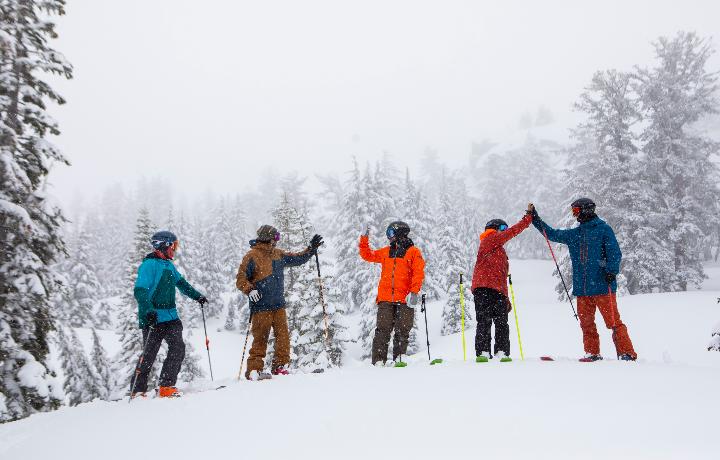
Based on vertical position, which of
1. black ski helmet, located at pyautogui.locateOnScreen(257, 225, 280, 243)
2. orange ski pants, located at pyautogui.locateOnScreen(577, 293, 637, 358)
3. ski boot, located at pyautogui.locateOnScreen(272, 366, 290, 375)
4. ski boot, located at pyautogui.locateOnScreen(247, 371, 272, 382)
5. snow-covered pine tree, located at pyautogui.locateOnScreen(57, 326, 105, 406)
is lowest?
snow-covered pine tree, located at pyautogui.locateOnScreen(57, 326, 105, 406)

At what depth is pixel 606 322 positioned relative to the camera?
24.5ft

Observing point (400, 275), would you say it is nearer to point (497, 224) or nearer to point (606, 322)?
point (497, 224)

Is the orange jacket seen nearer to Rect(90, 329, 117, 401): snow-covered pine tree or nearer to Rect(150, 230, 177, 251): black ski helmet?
Rect(150, 230, 177, 251): black ski helmet

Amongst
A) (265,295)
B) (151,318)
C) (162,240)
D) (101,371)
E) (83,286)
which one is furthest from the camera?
(83,286)

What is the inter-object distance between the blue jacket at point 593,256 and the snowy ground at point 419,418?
1.40 metres

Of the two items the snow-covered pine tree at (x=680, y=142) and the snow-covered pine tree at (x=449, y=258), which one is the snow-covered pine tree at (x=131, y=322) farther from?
the snow-covered pine tree at (x=680, y=142)

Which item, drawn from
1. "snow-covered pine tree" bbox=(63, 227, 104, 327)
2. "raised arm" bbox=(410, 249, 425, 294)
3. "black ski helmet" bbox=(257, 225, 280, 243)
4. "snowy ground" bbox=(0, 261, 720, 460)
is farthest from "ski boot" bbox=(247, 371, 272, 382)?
"snow-covered pine tree" bbox=(63, 227, 104, 327)

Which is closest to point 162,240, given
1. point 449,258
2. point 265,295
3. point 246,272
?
point 246,272

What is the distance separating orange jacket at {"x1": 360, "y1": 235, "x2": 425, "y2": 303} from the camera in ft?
26.4

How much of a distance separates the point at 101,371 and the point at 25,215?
18.0 metres

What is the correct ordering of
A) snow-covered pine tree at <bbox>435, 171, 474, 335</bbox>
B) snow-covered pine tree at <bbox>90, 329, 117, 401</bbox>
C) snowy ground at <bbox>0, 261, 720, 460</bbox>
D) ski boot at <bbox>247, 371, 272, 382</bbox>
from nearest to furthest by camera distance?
snowy ground at <bbox>0, 261, 720, 460</bbox> → ski boot at <bbox>247, 371, 272, 382</bbox> → snow-covered pine tree at <bbox>90, 329, 117, 401</bbox> → snow-covered pine tree at <bbox>435, 171, 474, 335</bbox>

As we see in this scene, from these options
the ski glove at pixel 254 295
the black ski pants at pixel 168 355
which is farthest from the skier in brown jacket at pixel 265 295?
the black ski pants at pixel 168 355

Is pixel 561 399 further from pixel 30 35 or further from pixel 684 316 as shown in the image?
pixel 684 316

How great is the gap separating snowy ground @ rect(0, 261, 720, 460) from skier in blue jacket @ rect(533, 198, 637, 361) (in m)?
0.90
